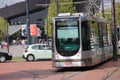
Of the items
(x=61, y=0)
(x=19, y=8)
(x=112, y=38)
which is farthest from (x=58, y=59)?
(x=19, y=8)

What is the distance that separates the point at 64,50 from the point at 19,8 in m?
79.7

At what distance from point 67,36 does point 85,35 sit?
1061 millimetres

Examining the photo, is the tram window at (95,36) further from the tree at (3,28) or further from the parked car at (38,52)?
the tree at (3,28)

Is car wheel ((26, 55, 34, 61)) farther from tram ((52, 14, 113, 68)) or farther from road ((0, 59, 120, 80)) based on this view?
tram ((52, 14, 113, 68))

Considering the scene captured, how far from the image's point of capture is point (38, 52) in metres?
40.8

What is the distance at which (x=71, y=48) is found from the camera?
2603 cm

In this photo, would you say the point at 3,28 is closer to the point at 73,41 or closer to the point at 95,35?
the point at 95,35

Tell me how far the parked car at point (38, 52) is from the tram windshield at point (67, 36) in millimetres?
14017

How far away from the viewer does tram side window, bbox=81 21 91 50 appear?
26312mm

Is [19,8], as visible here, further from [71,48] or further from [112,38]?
[71,48]

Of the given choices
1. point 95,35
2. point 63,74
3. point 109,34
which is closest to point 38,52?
point 109,34

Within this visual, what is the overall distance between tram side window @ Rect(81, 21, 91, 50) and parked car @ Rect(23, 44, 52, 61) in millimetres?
13923

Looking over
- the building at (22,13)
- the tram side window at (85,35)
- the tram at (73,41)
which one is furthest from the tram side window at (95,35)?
the building at (22,13)

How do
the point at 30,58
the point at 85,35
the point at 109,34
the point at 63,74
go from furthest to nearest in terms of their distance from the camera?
the point at 30,58 → the point at 109,34 → the point at 85,35 → the point at 63,74
